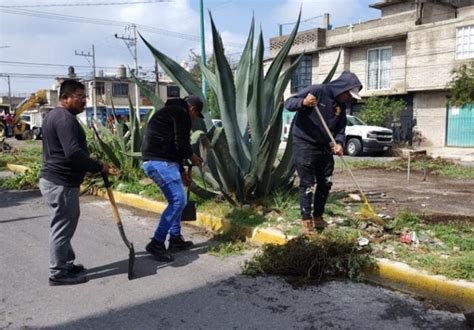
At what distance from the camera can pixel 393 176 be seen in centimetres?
1195

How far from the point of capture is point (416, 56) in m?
24.0

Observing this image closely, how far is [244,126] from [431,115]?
20.5 m

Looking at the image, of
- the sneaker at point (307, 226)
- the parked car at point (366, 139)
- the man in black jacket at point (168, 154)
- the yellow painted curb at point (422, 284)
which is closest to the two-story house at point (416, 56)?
the parked car at point (366, 139)

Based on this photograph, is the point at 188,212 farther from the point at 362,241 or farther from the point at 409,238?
the point at 409,238

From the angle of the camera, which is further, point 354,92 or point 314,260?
point 354,92

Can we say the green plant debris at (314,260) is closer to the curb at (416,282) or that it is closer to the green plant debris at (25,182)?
the curb at (416,282)

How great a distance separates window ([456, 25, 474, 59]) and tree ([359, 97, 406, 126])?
349cm

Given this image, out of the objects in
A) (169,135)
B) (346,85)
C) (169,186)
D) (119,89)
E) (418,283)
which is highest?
(119,89)

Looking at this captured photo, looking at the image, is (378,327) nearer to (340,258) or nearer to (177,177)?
(340,258)

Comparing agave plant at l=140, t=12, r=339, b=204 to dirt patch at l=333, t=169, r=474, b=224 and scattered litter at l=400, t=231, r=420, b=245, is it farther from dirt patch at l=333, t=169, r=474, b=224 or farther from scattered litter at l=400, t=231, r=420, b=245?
scattered litter at l=400, t=231, r=420, b=245

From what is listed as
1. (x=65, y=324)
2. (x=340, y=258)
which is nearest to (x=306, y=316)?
(x=340, y=258)

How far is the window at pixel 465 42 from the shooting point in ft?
72.6

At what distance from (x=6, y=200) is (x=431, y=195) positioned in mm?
7714

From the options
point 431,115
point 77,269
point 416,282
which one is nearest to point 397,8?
point 431,115
